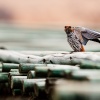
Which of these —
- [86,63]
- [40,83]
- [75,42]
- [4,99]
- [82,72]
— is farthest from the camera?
[75,42]

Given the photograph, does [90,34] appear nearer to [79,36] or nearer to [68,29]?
[79,36]

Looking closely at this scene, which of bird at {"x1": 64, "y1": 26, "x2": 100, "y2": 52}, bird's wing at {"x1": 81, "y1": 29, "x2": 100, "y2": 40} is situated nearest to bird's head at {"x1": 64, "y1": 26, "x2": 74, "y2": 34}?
bird at {"x1": 64, "y1": 26, "x2": 100, "y2": 52}

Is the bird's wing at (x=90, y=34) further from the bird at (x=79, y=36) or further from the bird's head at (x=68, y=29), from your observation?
the bird's head at (x=68, y=29)

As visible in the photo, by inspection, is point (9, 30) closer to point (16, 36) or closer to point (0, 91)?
point (16, 36)

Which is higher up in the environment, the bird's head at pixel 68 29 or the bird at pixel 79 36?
the bird's head at pixel 68 29

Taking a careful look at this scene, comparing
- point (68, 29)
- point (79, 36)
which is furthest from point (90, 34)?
point (68, 29)

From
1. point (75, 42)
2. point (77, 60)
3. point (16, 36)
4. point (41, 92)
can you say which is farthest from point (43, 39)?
point (41, 92)

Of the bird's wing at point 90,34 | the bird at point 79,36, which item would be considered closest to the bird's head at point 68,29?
the bird at point 79,36

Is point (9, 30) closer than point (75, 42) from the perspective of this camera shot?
No
